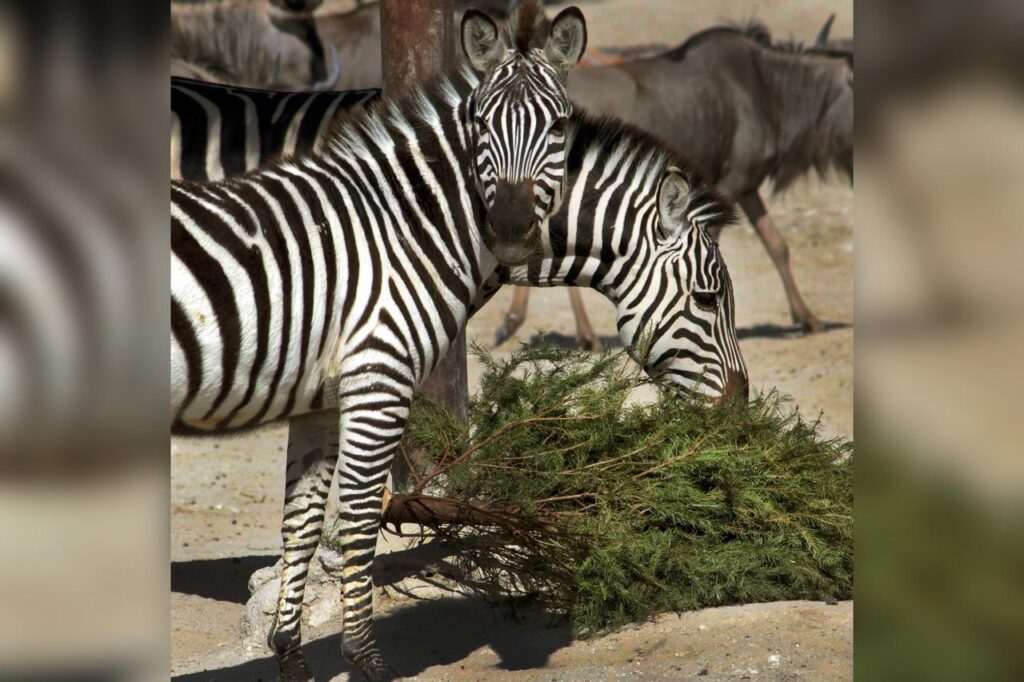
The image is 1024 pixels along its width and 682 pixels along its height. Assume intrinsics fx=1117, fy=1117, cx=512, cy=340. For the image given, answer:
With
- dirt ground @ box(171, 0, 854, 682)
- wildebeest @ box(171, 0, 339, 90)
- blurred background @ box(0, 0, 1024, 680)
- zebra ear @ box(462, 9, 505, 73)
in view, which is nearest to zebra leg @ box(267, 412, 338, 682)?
dirt ground @ box(171, 0, 854, 682)

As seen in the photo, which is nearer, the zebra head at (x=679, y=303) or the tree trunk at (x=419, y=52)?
the zebra head at (x=679, y=303)

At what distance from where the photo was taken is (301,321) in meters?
3.64

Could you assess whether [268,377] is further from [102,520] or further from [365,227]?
[102,520]

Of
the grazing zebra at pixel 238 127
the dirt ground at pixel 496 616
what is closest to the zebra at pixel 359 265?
the dirt ground at pixel 496 616

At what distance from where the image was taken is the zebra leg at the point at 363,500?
3.76 metres

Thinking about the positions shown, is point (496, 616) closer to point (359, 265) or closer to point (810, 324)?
point (359, 265)

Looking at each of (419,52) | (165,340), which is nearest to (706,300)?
(419,52)

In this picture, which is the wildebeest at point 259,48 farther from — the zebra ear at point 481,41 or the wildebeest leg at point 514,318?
the zebra ear at point 481,41

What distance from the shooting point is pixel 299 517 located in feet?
13.9

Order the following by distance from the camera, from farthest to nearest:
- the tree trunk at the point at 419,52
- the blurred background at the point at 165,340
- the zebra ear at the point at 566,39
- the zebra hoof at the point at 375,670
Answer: the tree trunk at the point at 419,52 → the zebra ear at the point at 566,39 → the zebra hoof at the point at 375,670 → the blurred background at the point at 165,340

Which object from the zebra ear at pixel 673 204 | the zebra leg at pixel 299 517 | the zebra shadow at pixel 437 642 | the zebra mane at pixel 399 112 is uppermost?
the zebra mane at pixel 399 112

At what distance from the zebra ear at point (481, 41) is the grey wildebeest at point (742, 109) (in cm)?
587

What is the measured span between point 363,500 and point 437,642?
1067 mm

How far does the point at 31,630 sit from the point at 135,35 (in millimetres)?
701
